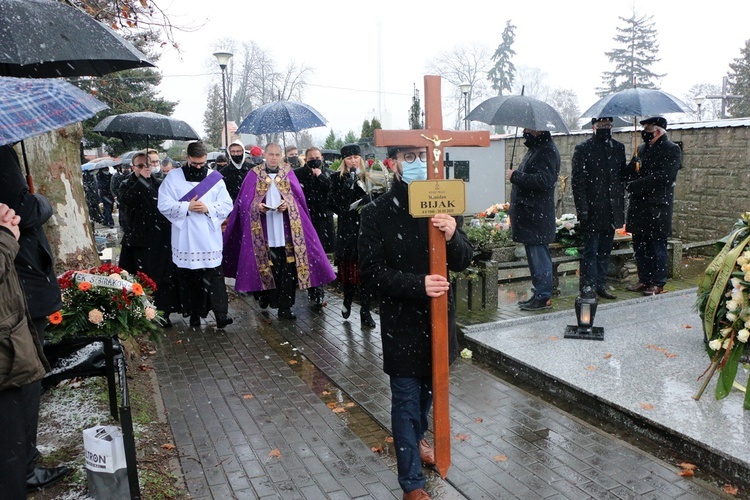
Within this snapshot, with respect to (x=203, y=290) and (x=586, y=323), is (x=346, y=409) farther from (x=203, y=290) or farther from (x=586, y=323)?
(x=203, y=290)

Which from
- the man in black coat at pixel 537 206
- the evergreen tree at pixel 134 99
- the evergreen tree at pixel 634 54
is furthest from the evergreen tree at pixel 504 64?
the man in black coat at pixel 537 206

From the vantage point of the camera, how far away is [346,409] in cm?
466

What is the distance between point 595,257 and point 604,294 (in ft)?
Answer: 1.62

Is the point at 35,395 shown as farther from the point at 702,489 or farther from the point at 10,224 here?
the point at 702,489

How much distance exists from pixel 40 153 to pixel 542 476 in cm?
448

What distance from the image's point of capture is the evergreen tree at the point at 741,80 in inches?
1284

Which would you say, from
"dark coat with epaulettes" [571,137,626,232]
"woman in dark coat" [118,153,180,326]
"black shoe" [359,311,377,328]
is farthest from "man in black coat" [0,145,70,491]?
"dark coat with epaulettes" [571,137,626,232]

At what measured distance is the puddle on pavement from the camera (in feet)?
12.1

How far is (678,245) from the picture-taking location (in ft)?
26.9

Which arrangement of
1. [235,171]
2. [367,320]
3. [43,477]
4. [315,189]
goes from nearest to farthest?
[43,477] < [367,320] < [315,189] < [235,171]

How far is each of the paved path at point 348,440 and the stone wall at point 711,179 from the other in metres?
7.14

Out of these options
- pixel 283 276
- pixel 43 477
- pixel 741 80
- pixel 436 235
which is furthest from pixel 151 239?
pixel 741 80

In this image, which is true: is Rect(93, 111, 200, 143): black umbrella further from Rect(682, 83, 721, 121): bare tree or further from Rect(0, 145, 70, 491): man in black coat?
Rect(682, 83, 721, 121): bare tree

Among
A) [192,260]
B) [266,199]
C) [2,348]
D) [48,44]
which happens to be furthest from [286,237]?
[2,348]
